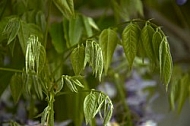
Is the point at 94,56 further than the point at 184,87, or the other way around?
the point at 184,87

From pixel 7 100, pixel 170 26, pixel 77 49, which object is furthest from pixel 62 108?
pixel 170 26

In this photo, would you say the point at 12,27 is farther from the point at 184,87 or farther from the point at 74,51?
the point at 184,87

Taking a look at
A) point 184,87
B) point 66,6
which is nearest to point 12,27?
point 66,6

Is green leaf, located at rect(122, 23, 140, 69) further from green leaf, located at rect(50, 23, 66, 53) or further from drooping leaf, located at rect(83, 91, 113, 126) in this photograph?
green leaf, located at rect(50, 23, 66, 53)

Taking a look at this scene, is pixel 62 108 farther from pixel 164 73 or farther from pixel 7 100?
pixel 164 73

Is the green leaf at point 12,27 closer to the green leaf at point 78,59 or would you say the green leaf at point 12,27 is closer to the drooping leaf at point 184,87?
the green leaf at point 78,59

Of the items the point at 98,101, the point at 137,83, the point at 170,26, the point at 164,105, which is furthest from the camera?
the point at 164,105
